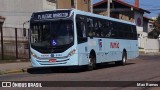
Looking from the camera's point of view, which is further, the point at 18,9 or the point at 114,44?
the point at 18,9

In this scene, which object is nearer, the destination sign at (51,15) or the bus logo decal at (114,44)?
the destination sign at (51,15)

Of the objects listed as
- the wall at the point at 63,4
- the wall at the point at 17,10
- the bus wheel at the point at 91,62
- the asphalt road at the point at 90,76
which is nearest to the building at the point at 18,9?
the wall at the point at 17,10

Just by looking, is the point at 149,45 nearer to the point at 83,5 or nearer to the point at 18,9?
the point at 83,5

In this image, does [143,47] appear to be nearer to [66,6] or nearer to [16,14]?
[66,6]

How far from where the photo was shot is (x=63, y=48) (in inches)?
880

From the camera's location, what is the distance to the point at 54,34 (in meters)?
22.3

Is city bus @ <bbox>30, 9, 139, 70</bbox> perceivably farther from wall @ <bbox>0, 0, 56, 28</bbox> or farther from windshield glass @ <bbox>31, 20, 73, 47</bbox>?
wall @ <bbox>0, 0, 56, 28</bbox>

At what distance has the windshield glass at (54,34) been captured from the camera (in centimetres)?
2238

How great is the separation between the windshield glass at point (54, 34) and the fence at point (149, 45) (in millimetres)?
44451

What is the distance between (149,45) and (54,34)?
1917 inches

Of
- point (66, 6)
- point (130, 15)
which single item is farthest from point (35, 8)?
point (130, 15)

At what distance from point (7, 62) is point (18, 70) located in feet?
18.8

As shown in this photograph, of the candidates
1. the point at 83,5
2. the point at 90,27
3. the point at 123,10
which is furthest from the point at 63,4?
the point at 123,10

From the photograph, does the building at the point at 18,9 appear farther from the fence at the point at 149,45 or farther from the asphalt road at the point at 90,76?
the fence at the point at 149,45
